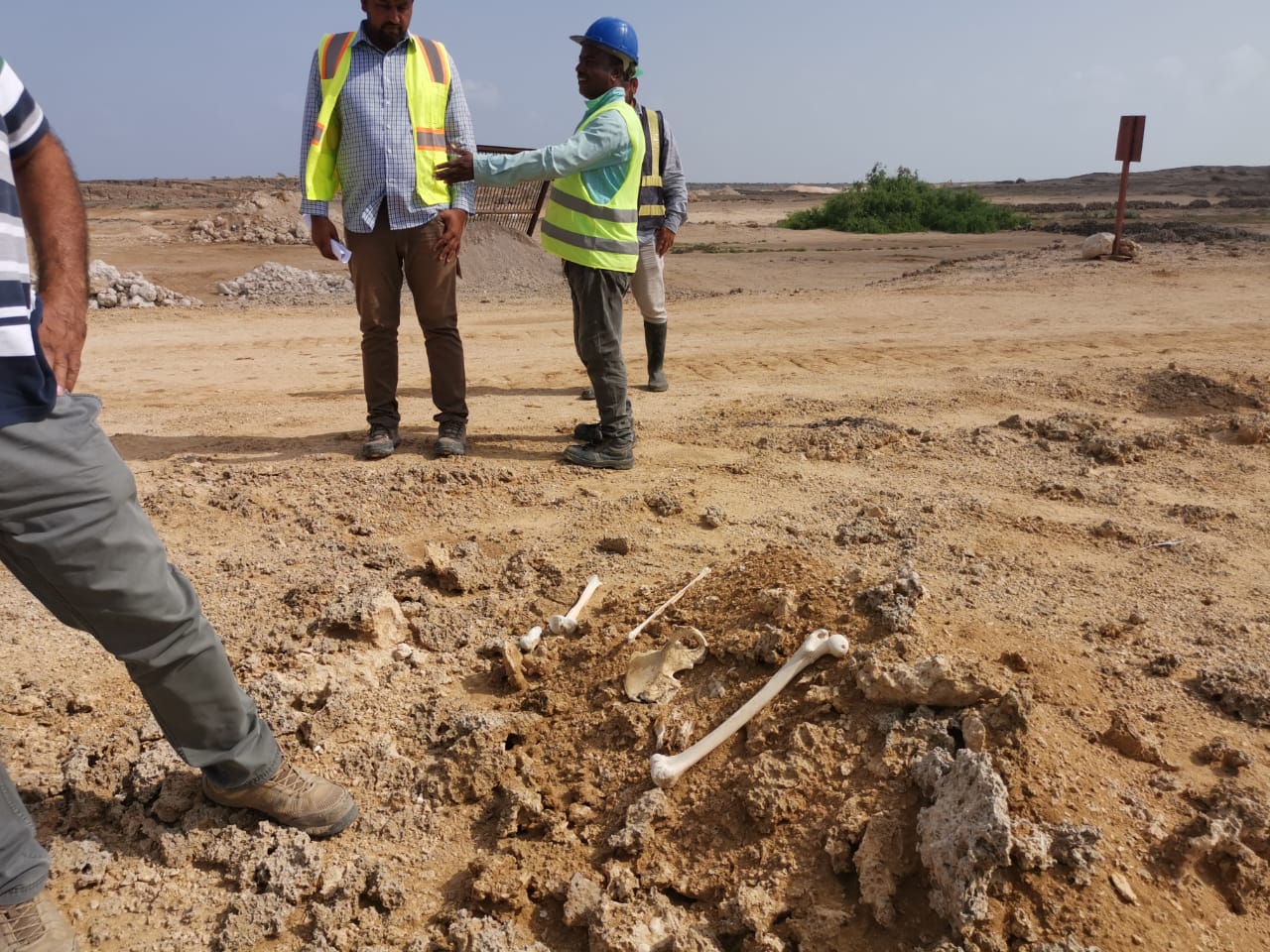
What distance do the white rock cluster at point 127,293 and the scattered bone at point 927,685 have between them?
1025 centimetres

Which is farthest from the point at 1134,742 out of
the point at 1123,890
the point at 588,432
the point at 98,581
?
the point at 588,432

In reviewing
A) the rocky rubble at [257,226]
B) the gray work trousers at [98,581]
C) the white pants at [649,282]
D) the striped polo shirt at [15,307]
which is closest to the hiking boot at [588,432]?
the white pants at [649,282]

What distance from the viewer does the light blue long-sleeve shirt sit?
408cm

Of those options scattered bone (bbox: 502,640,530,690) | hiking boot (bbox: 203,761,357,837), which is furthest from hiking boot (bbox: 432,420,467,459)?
hiking boot (bbox: 203,761,357,837)

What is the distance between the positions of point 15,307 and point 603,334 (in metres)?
3.00

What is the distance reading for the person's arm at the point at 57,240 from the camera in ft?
6.02

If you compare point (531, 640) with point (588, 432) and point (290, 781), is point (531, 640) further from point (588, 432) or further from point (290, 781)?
point (588, 432)

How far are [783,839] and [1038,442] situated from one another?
3.35m

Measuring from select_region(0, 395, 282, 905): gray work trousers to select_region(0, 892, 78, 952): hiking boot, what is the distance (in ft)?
0.14

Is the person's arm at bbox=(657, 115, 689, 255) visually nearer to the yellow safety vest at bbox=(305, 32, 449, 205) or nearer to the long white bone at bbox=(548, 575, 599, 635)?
the yellow safety vest at bbox=(305, 32, 449, 205)

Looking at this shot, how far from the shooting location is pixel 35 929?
1.90 m

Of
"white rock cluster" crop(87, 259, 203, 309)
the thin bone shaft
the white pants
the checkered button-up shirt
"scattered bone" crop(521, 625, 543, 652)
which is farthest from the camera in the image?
"white rock cluster" crop(87, 259, 203, 309)

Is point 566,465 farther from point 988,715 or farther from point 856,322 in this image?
point 856,322

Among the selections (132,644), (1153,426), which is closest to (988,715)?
(132,644)
